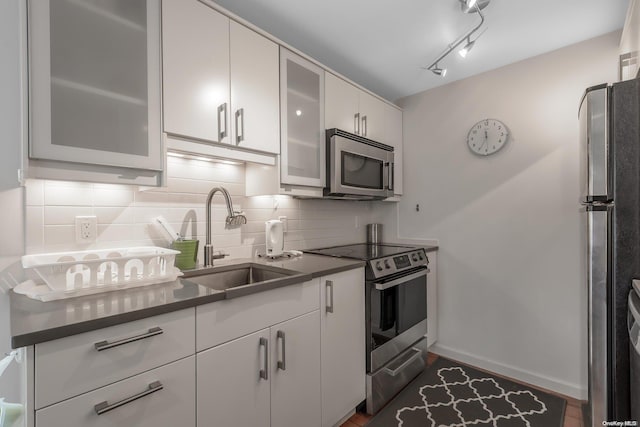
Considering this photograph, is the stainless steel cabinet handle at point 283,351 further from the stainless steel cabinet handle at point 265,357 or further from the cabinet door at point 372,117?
the cabinet door at point 372,117

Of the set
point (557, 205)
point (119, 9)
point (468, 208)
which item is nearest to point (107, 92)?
point (119, 9)

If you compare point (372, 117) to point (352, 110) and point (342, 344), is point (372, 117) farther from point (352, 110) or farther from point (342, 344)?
point (342, 344)

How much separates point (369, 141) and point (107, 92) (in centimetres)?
170

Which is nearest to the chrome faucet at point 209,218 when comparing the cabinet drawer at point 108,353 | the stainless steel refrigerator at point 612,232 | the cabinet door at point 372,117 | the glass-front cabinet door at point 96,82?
the glass-front cabinet door at point 96,82

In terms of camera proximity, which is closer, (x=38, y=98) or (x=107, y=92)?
(x=38, y=98)

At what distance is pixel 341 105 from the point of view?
223 cm

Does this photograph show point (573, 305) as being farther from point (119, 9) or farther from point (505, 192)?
point (119, 9)

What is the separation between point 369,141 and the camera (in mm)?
2373

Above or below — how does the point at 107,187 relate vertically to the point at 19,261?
above

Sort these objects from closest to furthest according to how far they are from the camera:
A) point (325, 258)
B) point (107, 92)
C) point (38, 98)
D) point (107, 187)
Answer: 1. point (38, 98)
2. point (107, 92)
3. point (107, 187)
4. point (325, 258)

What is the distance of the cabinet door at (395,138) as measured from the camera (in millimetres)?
2721

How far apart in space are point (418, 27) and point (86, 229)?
2094mm

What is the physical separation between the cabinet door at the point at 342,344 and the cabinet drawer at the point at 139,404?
0.72 m

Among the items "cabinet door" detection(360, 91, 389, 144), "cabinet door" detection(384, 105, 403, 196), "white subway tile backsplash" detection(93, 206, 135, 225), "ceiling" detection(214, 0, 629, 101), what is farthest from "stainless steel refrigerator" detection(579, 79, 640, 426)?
"white subway tile backsplash" detection(93, 206, 135, 225)
